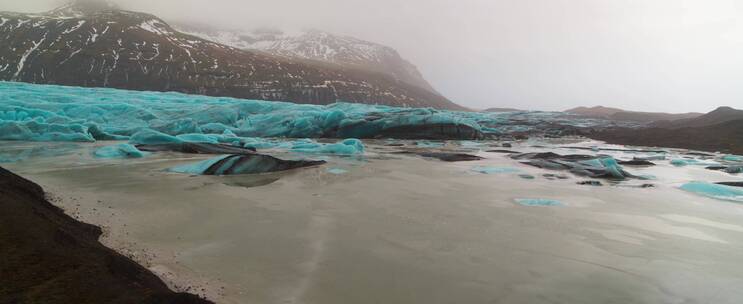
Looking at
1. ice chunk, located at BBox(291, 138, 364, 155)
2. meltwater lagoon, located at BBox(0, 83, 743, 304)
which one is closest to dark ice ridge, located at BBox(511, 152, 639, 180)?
meltwater lagoon, located at BBox(0, 83, 743, 304)

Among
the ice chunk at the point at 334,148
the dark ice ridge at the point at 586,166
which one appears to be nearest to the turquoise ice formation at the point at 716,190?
the dark ice ridge at the point at 586,166

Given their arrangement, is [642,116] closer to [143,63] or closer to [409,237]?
[409,237]

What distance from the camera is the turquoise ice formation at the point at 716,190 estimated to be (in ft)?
22.5

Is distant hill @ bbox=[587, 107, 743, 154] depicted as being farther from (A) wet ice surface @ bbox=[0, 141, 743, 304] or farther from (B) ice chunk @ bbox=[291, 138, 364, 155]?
(B) ice chunk @ bbox=[291, 138, 364, 155]

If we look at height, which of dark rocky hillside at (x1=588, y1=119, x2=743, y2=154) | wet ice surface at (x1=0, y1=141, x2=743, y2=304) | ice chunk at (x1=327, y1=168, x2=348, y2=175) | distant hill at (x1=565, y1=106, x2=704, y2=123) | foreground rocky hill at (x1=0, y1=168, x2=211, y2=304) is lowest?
wet ice surface at (x1=0, y1=141, x2=743, y2=304)

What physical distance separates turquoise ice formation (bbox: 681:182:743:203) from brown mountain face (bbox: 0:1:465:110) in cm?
11096

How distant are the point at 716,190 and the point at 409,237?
656cm

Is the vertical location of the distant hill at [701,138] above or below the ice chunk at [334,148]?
above

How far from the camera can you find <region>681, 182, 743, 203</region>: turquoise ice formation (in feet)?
22.5

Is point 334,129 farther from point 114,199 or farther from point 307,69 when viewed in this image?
point 307,69

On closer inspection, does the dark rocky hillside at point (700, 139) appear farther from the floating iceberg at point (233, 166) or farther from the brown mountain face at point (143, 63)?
the brown mountain face at point (143, 63)

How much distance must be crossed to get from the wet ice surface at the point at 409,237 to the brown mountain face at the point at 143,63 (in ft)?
360

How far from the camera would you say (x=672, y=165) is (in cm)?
1159

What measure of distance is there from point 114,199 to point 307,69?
142 m
